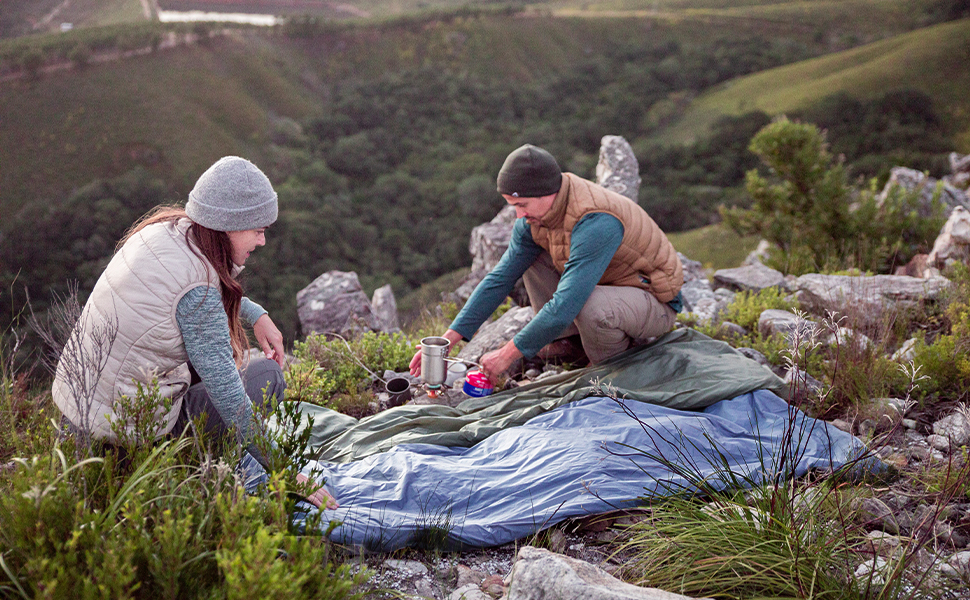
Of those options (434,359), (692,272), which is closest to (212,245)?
(434,359)

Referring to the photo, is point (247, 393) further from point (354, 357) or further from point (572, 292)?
point (572, 292)

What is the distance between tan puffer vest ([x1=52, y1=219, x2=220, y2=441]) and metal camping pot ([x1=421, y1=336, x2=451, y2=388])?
1.55 m

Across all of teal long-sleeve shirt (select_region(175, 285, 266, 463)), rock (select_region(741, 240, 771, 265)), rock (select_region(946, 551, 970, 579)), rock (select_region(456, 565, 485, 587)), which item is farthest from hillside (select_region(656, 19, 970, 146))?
teal long-sleeve shirt (select_region(175, 285, 266, 463))

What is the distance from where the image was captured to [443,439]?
3.21 metres

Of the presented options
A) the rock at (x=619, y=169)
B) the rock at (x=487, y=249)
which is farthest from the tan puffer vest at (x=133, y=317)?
the rock at (x=619, y=169)

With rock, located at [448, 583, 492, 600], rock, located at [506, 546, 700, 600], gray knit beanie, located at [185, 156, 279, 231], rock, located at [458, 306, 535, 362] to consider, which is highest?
gray knit beanie, located at [185, 156, 279, 231]

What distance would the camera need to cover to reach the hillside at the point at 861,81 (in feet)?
139

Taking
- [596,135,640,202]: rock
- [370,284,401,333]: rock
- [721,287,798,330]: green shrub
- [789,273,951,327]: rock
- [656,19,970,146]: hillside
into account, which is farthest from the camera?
[656,19,970,146]: hillside

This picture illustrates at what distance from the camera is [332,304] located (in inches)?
298

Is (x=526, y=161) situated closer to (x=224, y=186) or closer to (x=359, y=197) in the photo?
(x=224, y=186)

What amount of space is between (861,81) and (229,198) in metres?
55.3

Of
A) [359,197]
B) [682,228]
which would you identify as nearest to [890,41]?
[682,228]

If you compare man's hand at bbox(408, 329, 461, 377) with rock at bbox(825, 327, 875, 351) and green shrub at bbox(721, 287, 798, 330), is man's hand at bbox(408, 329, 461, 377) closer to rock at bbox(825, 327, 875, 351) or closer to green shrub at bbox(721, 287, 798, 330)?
rock at bbox(825, 327, 875, 351)

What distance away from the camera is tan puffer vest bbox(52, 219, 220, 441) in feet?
7.31
